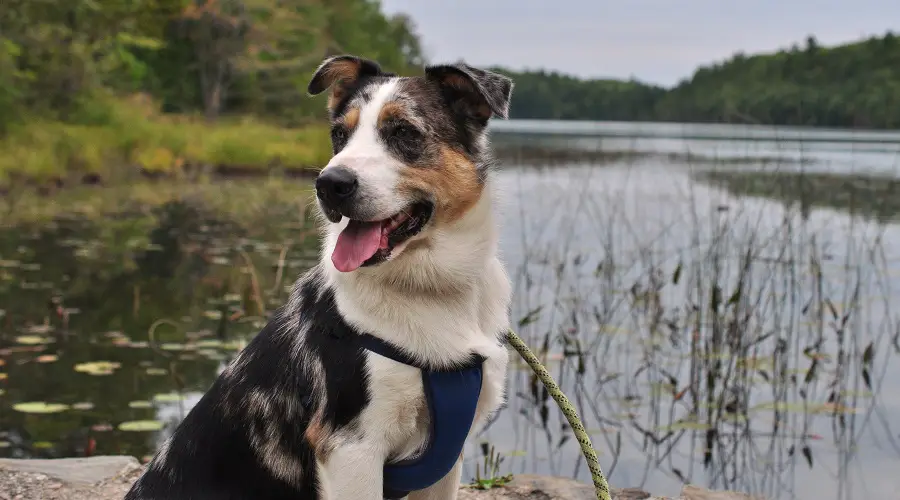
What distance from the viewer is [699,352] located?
6.98 metres

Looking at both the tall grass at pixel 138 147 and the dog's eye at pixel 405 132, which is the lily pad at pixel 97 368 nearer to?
the dog's eye at pixel 405 132

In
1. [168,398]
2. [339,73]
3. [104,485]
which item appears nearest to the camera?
[339,73]

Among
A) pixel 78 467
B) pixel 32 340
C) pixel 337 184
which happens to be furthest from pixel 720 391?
pixel 32 340

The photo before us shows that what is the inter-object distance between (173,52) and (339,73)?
122 ft

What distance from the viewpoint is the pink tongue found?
3.01 m

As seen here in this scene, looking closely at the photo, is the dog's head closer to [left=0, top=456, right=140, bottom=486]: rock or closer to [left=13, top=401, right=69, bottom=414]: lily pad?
[left=0, top=456, right=140, bottom=486]: rock

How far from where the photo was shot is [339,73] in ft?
11.6

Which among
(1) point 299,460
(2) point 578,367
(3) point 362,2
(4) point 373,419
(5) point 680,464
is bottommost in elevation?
(5) point 680,464

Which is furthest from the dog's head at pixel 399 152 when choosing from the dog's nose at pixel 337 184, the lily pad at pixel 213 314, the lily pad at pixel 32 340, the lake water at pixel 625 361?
the lily pad at pixel 213 314

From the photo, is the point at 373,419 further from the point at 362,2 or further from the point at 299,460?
the point at 362,2

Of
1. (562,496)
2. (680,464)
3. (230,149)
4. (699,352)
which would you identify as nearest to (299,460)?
(562,496)

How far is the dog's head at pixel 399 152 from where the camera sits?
2.98 m

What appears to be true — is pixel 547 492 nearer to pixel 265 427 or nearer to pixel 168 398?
pixel 265 427

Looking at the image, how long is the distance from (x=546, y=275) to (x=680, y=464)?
4548 mm
